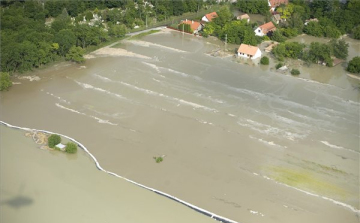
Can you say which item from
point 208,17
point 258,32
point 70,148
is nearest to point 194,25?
point 208,17

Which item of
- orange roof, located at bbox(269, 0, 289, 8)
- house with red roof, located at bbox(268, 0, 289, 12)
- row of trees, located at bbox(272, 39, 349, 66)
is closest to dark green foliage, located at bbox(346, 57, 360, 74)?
row of trees, located at bbox(272, 39, 349, 66)

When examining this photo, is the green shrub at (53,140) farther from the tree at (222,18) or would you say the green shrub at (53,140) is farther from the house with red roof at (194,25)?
the tree at (222,18)

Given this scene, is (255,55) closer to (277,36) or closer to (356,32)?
(277,36)

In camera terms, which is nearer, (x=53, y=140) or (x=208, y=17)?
(x=53, y=140)

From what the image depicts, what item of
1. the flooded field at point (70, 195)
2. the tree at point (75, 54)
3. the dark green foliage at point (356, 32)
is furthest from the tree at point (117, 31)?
the dark green foliage at point (356, 32)

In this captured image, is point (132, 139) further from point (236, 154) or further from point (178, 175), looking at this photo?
point (236, 154)

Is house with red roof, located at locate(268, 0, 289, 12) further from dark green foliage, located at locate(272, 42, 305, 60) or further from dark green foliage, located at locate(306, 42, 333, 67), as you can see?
dark green foliage, located at locate(306, 42, 333, 67)
